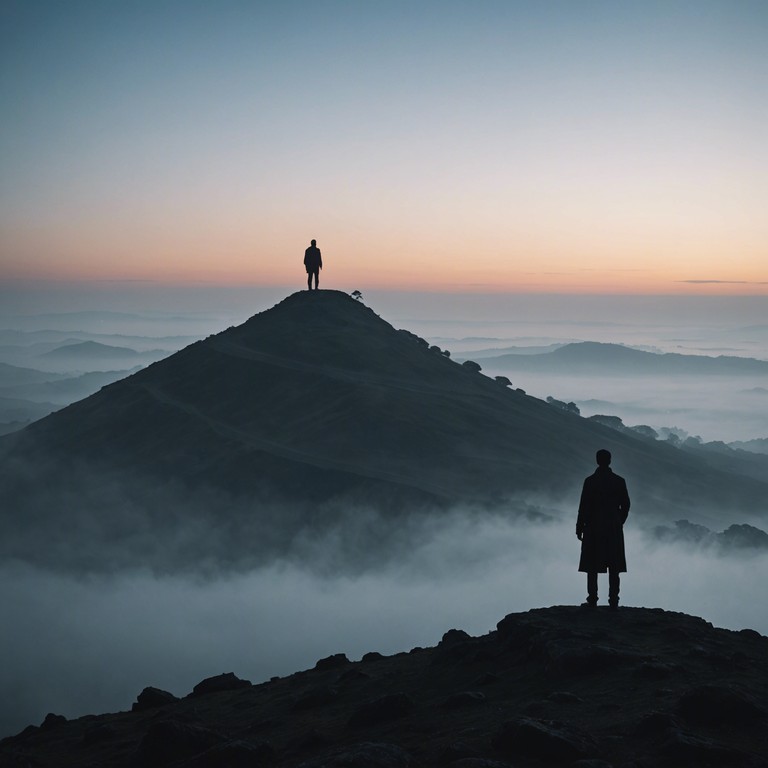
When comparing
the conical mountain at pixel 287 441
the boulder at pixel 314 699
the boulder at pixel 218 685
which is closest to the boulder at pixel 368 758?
the boulder at pixel 314 699

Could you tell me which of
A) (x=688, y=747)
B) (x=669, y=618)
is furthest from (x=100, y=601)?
(x=688, y=747)

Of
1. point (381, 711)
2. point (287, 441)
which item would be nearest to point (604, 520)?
point (381, 711)

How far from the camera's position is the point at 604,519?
16047mm

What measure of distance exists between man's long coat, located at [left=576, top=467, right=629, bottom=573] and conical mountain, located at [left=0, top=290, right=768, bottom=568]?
40.9m

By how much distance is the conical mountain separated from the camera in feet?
190

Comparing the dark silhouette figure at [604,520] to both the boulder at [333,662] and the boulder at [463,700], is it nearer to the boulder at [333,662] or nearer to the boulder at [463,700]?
the boulder at [463,700]

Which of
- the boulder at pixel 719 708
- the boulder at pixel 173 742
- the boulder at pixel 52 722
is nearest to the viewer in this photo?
the boulder at pixel 719 708

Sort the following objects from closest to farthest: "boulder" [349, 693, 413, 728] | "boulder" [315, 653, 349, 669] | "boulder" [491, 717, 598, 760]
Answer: "boulder" [491, 717, 598, 760], "boulder" [349, 693, 413, 728], "boulder" [315, 653, 349, 669]

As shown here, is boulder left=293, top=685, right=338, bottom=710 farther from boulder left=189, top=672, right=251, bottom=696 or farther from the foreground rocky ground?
boulder left=189, top=672, right=251, bottom=696

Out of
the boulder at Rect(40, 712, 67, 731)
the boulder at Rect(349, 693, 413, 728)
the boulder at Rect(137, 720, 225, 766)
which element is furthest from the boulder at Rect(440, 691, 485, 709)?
the boulder at Rect(40, 712, 67, 731)

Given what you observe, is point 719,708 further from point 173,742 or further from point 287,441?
point 287,441

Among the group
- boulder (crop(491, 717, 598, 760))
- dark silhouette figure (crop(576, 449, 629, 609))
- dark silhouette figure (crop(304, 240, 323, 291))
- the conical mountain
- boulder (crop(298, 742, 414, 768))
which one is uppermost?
dark silhouette figure (crop(304, 240, 323, 291))

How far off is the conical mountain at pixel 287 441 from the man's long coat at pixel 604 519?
4088 centimetres

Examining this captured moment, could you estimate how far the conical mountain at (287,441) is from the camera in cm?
5803
